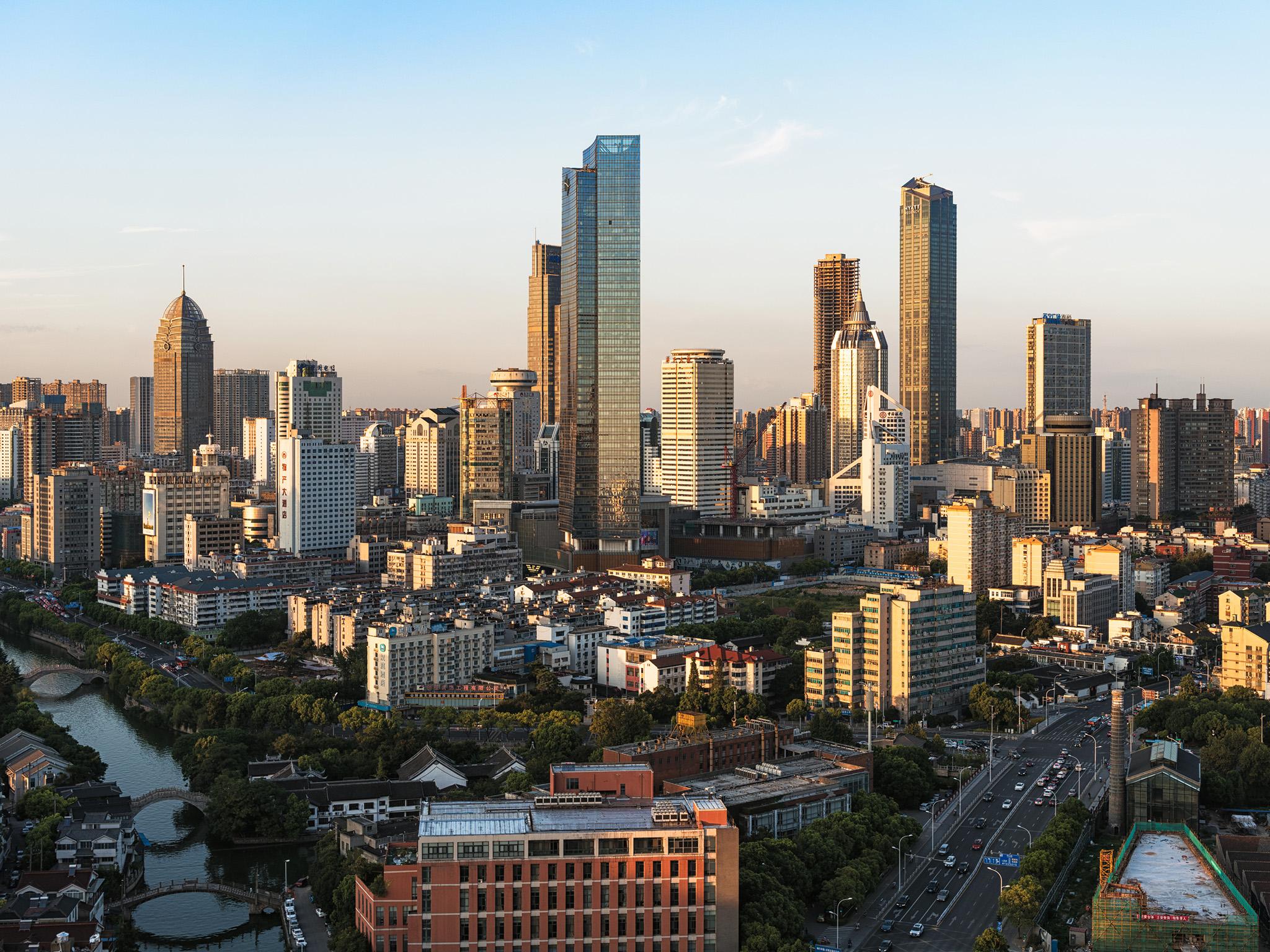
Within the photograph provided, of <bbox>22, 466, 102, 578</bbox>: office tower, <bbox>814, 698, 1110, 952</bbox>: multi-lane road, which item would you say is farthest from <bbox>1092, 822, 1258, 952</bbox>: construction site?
<bbox>22, 466, 102, 578</bbox>: office tower

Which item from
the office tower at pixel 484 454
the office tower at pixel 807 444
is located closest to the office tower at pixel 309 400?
the office tower at pixel 484 454

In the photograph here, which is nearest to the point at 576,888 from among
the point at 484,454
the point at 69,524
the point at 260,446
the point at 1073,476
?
the point at 69,524

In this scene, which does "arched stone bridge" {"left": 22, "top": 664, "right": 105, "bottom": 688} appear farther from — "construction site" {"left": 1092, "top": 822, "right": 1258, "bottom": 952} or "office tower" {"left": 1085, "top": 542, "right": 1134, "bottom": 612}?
"office tower" {"left": 1085, "top": 542, "right": 1134, "bottom": 612}

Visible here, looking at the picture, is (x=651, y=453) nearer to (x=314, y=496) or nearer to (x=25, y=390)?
(x=314, y=496)

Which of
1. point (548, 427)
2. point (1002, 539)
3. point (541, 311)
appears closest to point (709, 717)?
point (1002, 539)

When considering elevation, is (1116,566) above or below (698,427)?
below

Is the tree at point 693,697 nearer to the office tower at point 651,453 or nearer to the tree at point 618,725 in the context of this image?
the tree at point 618,725
